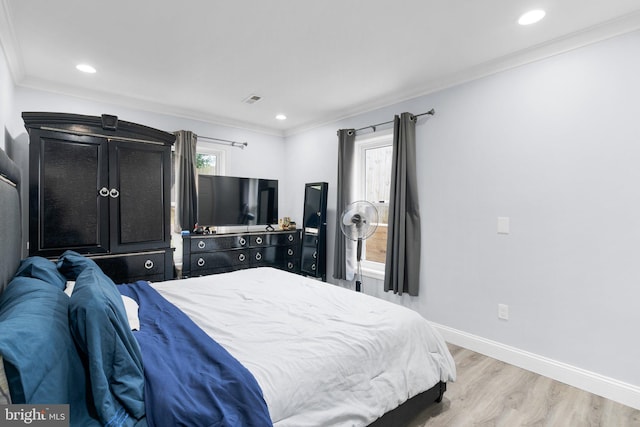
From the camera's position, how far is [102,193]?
109 inches

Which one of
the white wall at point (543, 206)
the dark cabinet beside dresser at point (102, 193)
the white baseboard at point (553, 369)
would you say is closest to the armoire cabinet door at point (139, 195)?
the dark cabinet beside dresser at point (102, 193)

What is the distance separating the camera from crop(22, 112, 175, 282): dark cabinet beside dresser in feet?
8.25

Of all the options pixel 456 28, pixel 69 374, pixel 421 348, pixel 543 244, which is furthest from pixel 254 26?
pixel 543 244

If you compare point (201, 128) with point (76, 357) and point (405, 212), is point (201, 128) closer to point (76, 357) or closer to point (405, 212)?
point (405, 212)

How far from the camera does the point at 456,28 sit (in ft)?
7.23

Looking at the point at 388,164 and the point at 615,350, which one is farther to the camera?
the point at 388,164

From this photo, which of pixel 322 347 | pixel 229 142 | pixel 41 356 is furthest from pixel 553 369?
pixel 229 142

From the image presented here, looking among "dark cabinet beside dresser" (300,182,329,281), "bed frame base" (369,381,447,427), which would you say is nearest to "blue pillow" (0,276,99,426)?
"bed frame base" (369,381,447,427)

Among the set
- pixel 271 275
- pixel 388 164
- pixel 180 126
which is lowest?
pixel 271 275

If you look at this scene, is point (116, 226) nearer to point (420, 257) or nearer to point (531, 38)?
point (420, 257)

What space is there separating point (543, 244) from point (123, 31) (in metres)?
3.57

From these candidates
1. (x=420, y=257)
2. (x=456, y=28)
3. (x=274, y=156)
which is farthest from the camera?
(x=274, y=156)

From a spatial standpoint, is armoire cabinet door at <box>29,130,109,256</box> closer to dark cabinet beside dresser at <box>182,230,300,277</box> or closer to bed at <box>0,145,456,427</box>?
bed at <box>0,145,456,427</box>

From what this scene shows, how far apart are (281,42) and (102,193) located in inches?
79.8
